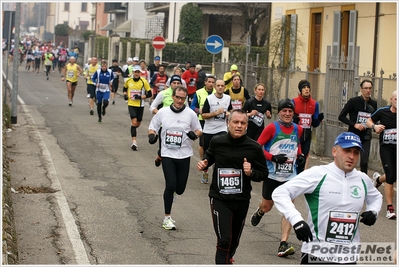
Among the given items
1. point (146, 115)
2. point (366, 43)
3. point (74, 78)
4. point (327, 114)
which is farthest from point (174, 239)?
point (74, 78)

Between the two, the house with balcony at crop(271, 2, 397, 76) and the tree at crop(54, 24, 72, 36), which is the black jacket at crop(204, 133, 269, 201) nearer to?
the house with balcony at crop(271, 2, 397, 76)

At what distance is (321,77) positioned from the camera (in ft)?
62.3

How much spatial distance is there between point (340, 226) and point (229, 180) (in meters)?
2.07

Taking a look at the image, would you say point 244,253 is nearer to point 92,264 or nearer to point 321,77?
point 92,264

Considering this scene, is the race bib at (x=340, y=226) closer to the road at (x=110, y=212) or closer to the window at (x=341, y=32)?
the road at (x=110, y=212)

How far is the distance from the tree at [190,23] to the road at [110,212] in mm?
28333

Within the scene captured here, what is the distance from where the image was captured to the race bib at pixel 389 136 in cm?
1141

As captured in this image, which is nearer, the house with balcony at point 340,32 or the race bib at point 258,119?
the race bib at point 258,119

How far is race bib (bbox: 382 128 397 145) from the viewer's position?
1141 centimetres

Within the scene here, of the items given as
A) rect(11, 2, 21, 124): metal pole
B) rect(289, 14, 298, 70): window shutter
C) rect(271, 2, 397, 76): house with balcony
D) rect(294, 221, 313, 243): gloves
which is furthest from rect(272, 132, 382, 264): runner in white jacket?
rect(289, 14, 298, 70): window shutter

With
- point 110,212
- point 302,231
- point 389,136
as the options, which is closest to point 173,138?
point 110,212

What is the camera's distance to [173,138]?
10477mm

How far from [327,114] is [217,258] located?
11.3 meters

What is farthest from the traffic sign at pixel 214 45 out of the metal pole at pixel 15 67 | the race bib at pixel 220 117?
the race bib at pixel 220 117
